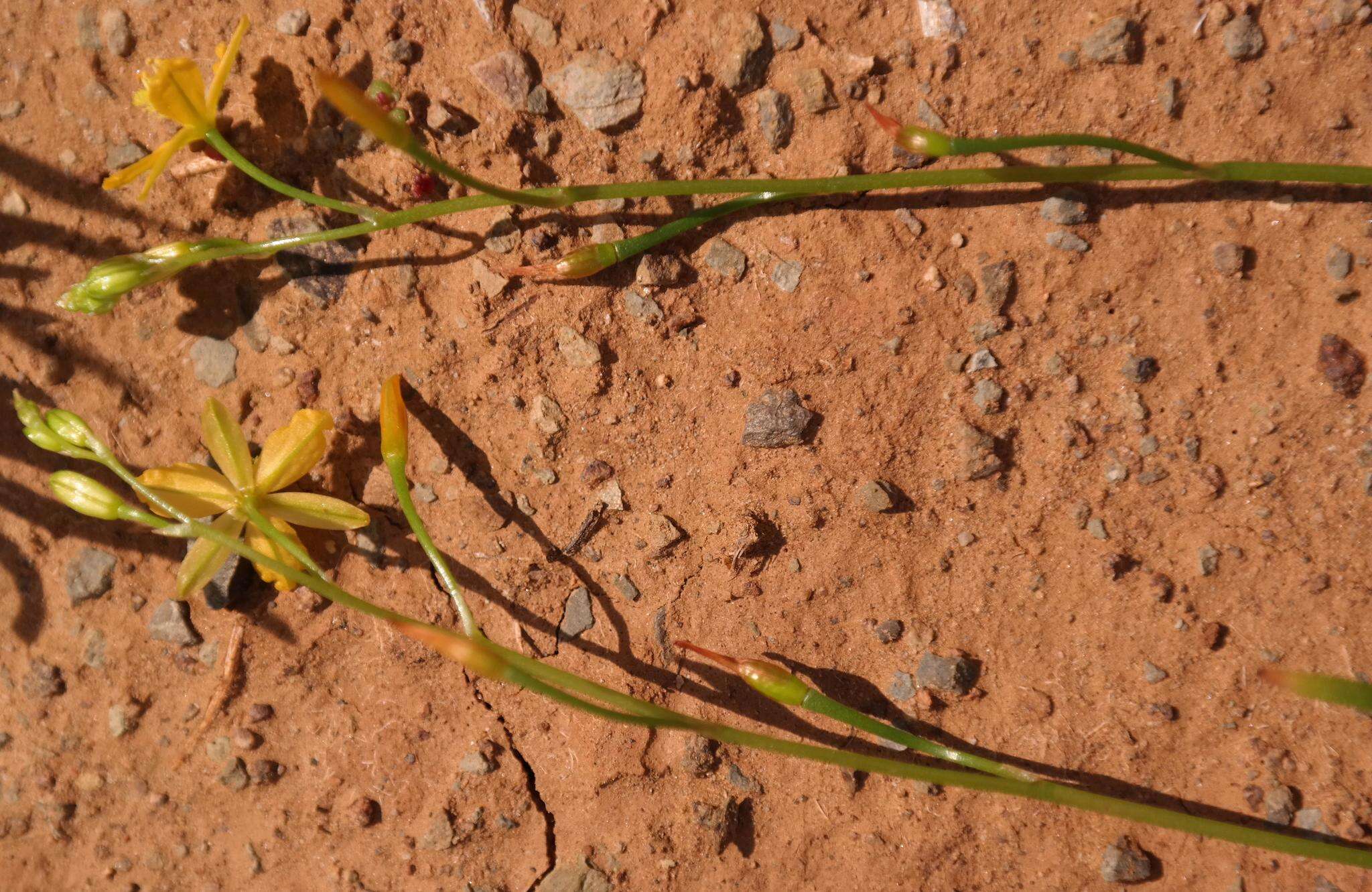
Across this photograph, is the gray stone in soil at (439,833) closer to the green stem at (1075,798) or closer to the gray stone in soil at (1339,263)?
the green stem at (1075,798)

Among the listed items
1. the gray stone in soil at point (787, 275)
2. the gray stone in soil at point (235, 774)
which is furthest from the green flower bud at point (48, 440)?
the gray stone in soil at point (787, 275)

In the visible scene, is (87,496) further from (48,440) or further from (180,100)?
(180,100)

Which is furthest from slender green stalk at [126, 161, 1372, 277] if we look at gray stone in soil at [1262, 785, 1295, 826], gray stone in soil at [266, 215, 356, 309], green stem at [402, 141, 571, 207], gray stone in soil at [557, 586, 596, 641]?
gray stone in soil at [1262, 785, 1295, 826]

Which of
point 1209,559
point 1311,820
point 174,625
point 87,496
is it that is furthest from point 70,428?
point 1311,820

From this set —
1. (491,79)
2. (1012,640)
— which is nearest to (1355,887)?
(1012,640)

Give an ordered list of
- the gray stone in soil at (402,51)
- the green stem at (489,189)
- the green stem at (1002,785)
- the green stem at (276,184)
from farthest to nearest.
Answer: the gray stone in soil at (402,51) < the green stem at (276,184) < the green stem at (1002,785) < the green stem at (489,189)

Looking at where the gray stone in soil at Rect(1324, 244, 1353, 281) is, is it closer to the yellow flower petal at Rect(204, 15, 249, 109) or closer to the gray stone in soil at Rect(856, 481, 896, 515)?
the gray stone in soil at Rect(856, 481, 896, 515)
